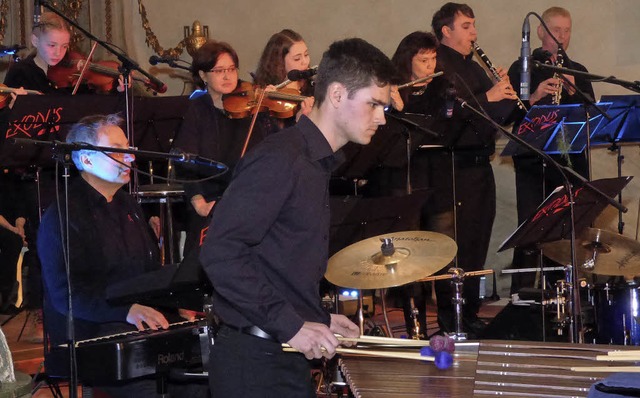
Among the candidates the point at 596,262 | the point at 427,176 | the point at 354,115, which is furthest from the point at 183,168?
the point at 354,115

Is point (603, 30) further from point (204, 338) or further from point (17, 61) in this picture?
point (204, 338)

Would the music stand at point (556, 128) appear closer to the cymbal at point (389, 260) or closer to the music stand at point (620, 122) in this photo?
the music stand at point (620, 122)

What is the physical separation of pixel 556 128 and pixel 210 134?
215 centimetres

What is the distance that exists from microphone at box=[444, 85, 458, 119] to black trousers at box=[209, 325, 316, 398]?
2435mm

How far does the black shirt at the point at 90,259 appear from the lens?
439 centimetres

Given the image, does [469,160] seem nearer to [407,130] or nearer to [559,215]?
[407,130]

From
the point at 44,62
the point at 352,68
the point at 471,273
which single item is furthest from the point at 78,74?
the point at 352,68

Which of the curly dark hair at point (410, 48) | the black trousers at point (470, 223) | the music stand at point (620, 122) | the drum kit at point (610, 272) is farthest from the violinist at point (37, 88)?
the music stand at point (620, 122)

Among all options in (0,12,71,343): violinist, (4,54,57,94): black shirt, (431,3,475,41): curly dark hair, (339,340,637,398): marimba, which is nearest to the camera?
(339,340,637,398): marimba

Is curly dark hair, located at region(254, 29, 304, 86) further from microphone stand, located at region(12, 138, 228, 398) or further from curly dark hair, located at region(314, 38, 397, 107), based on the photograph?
curly dark hair, located at region(314, 38, 397, 107)

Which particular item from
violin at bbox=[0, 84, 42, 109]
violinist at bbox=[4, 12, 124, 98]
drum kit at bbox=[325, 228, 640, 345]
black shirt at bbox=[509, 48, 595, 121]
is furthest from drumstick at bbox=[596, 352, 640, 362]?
violinist at bbox=[4, 12, 124, 98]

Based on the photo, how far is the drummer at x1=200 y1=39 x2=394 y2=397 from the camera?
9.40 ft

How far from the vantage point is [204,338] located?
13.7 ft

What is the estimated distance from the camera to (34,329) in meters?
7.09
